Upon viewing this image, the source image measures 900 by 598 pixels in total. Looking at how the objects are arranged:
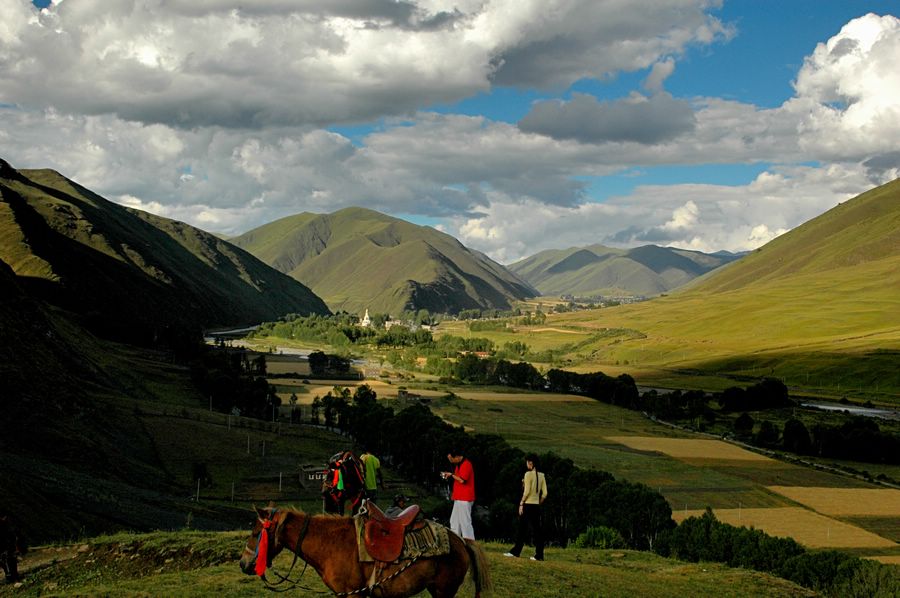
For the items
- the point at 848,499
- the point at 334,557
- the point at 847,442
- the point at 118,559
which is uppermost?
the point at 334,557

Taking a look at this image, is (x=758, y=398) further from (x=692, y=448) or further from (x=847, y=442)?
(x=692, y=448)

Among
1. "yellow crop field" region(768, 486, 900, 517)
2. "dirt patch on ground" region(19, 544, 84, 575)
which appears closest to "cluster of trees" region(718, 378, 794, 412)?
"yellow crop field" region(768, 486, 900, 517)

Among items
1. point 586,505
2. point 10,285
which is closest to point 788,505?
point 586,505

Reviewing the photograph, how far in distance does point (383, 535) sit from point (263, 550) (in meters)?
2.58

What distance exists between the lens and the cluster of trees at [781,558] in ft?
142

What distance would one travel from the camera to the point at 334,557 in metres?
15.2

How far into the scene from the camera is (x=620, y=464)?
11981 cm

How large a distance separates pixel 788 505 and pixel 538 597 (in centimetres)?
8860

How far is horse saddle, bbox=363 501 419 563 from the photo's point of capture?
1515 cm

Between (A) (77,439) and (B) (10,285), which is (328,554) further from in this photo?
(B) (10,285)

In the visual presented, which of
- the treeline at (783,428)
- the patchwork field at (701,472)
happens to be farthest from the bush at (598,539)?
the treeline at (783,428)

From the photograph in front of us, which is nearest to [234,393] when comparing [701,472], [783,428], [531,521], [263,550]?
[701,472]

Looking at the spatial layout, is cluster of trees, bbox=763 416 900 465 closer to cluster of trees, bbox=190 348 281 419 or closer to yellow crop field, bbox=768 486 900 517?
yellow crop field, bbox=768 486 900 517

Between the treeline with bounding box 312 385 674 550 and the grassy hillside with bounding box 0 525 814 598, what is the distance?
95.5 feet
